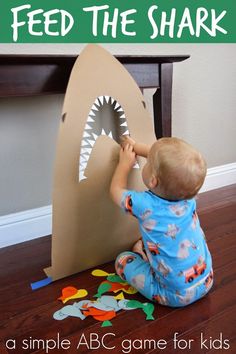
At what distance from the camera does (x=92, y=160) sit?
3.54ft

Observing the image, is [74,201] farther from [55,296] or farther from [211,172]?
[211,172]

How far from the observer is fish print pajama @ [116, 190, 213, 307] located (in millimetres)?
935

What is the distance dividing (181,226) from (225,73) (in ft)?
3.63

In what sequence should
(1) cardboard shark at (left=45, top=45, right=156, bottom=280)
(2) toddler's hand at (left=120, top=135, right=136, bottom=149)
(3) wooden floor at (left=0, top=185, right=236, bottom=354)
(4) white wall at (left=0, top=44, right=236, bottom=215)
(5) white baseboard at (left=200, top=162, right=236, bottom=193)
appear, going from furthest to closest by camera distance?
1. (5) white baseboard at (left=200, top=162, right=236, bottom=193)
2. (4) white wall at (left=0, top=44, right=236, bottom=215)
3. (2) toddler's hand at (left=120, top=135, right=136, bottom=149)
4. (1) cardboard shark at (left=45, top=45, right=156, bottom=280)
5. (3) wooden floor at (left=0, top=185, right=236, bottom=354)

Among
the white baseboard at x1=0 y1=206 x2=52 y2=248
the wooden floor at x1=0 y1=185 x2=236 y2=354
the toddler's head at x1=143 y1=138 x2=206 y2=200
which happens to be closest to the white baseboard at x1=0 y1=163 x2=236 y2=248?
the white baseboard at x1=0 y1=206 x2=52 y2=248

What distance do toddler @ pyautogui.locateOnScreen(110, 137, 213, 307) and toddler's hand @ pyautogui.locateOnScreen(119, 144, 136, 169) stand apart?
122mm

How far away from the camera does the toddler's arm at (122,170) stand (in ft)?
3.47

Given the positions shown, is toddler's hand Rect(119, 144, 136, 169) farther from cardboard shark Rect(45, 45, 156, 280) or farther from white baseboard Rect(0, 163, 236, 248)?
white baseboard Rect(0, 163, 236, 248)

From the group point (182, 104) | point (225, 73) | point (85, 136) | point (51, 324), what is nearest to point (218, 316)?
point (51, 324)

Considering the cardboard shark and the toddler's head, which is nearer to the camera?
the toddler's head

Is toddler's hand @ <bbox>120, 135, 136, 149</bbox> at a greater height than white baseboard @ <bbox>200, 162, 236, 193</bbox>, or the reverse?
toddler's hand @ <bbox>120, 135, 136, 149</bbox>

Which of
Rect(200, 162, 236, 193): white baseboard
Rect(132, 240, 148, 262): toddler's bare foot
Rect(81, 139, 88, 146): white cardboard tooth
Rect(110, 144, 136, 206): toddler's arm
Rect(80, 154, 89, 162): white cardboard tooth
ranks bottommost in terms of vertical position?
→ Rect(200, 162, 236, 193): white baseboard

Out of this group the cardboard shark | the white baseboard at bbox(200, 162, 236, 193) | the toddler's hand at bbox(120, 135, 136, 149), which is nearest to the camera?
the cardboard shark

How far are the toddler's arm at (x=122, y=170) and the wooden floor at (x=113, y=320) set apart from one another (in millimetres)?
284
